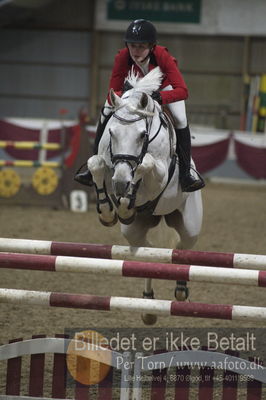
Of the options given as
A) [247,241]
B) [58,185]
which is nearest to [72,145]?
[58,185]

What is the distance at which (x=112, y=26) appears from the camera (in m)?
16.2

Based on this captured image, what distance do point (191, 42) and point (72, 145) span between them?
24.5 feet

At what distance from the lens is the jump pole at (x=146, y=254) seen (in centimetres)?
315

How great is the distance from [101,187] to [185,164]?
2.40 feet

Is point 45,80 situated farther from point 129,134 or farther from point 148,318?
point 129,134

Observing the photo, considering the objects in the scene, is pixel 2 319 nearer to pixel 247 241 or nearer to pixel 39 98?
pixel 247 241

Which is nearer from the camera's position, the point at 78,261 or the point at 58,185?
the point at 78,261

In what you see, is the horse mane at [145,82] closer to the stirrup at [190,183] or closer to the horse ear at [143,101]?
the horse ear at [143,101]

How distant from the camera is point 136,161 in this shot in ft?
→ 11.6

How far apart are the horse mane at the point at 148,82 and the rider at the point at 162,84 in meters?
0.05

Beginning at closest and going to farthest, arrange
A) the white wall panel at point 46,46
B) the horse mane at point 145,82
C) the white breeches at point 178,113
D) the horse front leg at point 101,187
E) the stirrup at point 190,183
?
1. the horse front leg at point 101,187
2. the horse mane at point 145,82
3. the stirrup at point 190,183
4. the white breeches at point 178,113
5. the white wall panel at point 46,46

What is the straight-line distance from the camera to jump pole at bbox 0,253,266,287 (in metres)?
2.99

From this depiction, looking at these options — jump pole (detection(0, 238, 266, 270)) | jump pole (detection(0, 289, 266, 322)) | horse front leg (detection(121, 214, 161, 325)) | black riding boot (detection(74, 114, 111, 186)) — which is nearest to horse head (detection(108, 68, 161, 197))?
black riding boot (detection(74, 114, 111, 186))

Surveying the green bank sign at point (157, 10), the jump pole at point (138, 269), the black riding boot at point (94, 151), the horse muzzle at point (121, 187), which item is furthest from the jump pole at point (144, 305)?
the green bank sign at point (157, 10)
